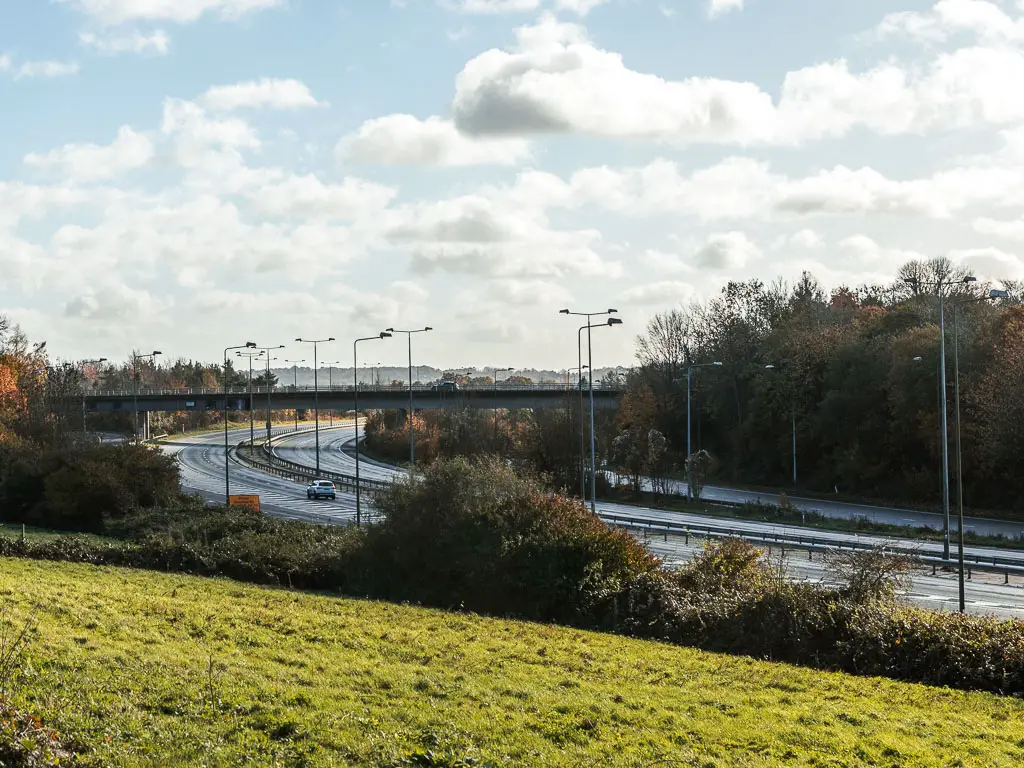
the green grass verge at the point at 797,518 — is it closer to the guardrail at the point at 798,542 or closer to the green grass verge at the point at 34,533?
the guardrail at the point at 798,542

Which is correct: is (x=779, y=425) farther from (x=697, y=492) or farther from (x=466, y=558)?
(x=466, y=558)

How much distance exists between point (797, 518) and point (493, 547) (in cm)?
3835

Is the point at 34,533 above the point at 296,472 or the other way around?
above

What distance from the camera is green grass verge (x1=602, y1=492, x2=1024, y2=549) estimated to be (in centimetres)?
5362

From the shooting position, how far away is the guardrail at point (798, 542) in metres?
43.4

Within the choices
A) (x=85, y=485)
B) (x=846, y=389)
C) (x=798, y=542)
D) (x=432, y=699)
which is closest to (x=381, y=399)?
(x=846, y=389)

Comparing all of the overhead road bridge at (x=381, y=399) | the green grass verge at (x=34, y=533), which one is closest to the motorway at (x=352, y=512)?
the overhead road bridge at (x=381, y=399)

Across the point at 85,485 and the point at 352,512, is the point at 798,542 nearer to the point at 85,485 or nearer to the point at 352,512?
the point at 352,512

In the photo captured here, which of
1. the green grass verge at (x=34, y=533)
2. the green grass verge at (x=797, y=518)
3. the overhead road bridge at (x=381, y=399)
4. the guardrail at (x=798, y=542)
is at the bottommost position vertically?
the green grass verge at (x=797, y=518)

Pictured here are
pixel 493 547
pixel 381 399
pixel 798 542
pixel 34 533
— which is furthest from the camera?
pixel 381 399

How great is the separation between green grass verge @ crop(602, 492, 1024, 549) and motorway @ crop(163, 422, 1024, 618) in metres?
1.44

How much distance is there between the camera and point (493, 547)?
32.0m

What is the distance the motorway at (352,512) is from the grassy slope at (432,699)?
16.8 meters

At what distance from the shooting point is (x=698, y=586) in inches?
1127
